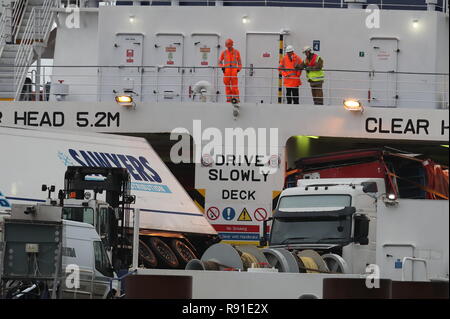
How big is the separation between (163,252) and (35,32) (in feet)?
28.1

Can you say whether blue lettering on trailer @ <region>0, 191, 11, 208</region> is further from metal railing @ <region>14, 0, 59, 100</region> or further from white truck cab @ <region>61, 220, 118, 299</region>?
metal railing @ <region>14, 0, 59, 100</region>

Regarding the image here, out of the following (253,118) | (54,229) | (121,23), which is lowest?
(54,229)

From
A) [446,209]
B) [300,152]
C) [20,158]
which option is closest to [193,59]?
[300,152]

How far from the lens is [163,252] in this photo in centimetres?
2411

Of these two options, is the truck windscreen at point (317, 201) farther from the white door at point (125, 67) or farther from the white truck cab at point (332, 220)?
the white door at point (125, 67)

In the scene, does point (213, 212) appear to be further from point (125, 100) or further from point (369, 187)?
point (369, 187)

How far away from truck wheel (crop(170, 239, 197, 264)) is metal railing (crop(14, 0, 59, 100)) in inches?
286

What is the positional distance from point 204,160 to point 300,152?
2977 mm

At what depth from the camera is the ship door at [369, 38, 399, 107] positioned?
92.2ft

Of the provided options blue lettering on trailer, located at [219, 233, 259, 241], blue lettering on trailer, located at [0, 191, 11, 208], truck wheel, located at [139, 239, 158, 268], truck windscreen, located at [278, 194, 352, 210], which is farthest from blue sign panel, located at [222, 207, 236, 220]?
blue lettering on trailer, located at [0, 191, 11, 208]

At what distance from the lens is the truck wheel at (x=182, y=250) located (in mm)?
24256

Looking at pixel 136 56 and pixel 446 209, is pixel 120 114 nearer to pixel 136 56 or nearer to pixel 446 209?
pixel 136 56

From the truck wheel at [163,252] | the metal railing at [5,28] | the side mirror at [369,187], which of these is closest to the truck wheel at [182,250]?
the truck wheel at [163,252]

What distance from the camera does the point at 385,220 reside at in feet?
50.5
